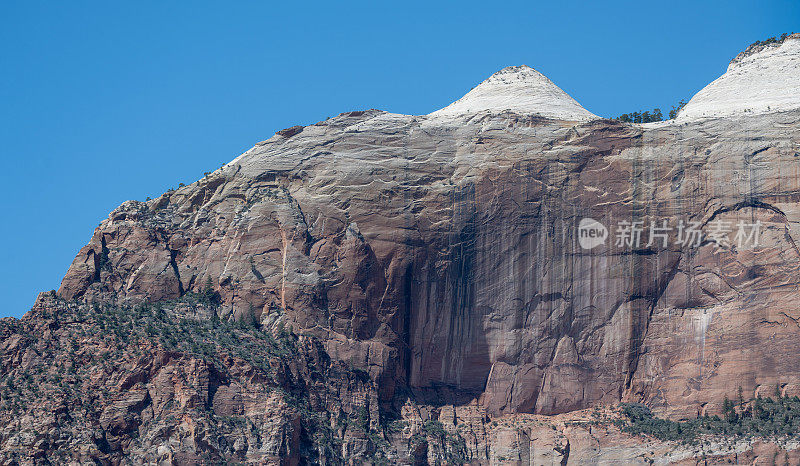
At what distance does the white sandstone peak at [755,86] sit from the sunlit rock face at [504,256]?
232 centimetres

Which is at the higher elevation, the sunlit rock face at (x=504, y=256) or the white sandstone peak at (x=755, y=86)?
the white sandstone peak at (x=755, y=86)

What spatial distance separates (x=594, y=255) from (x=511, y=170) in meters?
7.53

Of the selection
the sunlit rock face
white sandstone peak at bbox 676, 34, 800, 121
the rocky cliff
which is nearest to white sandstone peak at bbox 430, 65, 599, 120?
the rocky cliff

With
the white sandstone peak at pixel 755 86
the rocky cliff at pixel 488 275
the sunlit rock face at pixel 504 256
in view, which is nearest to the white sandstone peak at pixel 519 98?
the rocky cliff at pixel 488 275

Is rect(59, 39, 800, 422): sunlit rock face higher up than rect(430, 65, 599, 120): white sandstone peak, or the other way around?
rect(430, 65, 599, 120): white sandstone peak

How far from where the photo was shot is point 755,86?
363 ft

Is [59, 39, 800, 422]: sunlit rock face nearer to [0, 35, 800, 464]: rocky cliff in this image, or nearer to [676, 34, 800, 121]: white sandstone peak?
[0, 35, 800, 464]: rocky cliff

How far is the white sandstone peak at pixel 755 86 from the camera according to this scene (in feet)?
348

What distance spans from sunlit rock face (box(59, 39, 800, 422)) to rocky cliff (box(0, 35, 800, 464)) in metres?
0.13

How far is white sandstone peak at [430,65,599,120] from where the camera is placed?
107938 mm

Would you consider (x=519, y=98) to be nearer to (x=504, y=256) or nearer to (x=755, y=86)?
(x=504, y=256)

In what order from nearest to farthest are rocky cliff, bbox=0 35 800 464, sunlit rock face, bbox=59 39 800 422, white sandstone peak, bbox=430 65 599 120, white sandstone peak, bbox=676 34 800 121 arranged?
rocky cliff, bbox=0 35 800 464, sunlit rock face, bbox=59 39 800 422, white sandstone peak, bbox=676 34 800 121, white sandstone peak, bbox=430 65 599 120

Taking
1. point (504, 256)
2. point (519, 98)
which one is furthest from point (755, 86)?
point (504, 256)

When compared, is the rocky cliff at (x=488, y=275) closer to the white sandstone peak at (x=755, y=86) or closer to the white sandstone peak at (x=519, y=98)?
the white sandstone peak at (x=755, y=86)
